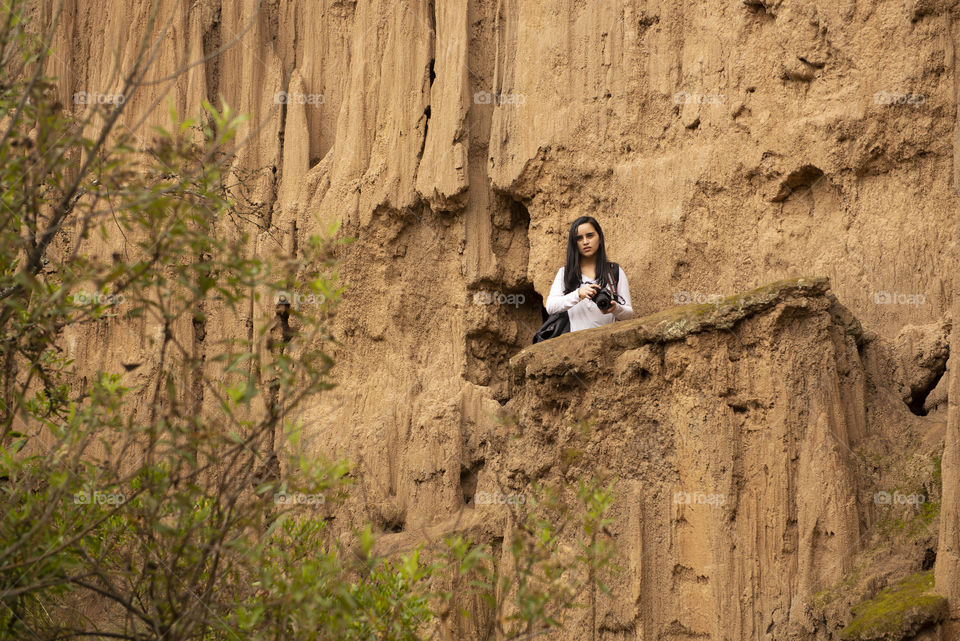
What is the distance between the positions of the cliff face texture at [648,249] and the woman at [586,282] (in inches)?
27.8

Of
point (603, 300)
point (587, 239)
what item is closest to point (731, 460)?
point (603, 300)

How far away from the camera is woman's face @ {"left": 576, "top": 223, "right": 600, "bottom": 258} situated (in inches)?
399

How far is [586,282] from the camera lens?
10.0 meters

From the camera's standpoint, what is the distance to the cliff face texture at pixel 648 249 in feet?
A: 25.6

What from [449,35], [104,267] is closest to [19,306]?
[104,267]

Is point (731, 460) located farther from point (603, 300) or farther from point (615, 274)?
point (615, 274)

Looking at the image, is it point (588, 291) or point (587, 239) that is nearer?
point (588, 291)

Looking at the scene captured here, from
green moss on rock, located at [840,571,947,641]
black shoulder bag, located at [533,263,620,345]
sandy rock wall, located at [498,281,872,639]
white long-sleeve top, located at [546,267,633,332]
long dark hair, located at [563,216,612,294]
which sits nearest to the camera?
green moss on rock, located at [840,571,947,641]

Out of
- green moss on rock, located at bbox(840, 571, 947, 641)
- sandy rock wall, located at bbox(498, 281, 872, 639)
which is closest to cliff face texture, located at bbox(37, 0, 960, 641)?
sandy rock wall, located at bbox(498, 281, 872, 639)

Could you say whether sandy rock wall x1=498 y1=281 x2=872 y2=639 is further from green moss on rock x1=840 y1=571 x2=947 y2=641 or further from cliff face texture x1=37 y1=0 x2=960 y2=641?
green moss on rock x1=840 y1=571 x2=947 y2=641

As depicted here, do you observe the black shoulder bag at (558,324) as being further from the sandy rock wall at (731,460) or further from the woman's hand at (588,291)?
the sandy rock wall at (731,460)

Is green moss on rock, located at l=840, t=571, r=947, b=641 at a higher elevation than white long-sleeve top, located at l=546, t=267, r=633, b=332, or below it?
below

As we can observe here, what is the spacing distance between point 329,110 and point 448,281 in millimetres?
3417

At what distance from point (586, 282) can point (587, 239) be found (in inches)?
16.7
